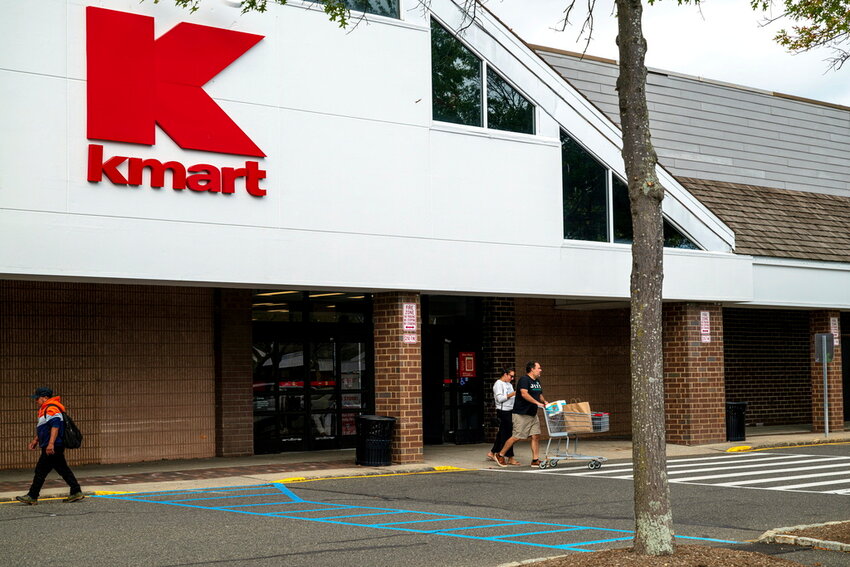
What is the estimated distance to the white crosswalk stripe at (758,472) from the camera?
15.6 m

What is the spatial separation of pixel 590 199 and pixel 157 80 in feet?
29.9

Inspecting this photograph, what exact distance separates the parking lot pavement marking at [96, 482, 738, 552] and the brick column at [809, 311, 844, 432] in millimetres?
15425

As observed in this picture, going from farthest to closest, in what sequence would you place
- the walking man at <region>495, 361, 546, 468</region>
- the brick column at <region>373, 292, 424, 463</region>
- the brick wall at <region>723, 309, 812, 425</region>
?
the brick wall at <region>723, 309, 812, 425</region>
the walking man at <region>495, 361, 546, 468</region>
the brick column at <region>373, 292, 424, 463</region>

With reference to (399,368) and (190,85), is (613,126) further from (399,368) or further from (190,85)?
(190,85)

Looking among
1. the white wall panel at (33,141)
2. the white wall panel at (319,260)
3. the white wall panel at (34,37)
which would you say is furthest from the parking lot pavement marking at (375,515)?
the white wall panel at (34,37)

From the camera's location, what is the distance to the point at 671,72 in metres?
26.9

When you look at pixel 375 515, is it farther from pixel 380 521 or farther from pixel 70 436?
pixel 70 436

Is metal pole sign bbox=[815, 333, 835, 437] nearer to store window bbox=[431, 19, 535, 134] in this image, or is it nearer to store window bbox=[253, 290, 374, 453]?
store window bbox=[431, 19, 535, 134]

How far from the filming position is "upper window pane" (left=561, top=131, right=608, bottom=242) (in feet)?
67.4

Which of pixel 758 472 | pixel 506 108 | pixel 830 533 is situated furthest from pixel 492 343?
pixel 830 533

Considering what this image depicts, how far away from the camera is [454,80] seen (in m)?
19.2

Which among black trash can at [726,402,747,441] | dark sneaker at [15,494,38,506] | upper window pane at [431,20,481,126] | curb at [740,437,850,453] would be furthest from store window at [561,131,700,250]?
dark sneaker at [15,494,38,506]

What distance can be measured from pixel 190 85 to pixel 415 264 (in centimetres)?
492

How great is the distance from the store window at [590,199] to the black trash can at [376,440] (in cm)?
535
